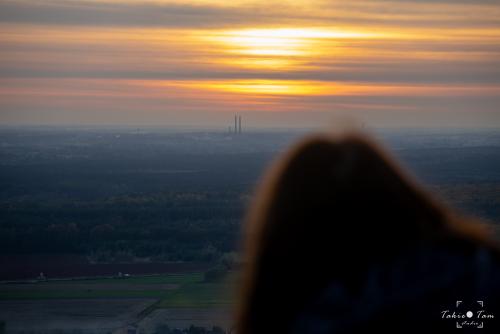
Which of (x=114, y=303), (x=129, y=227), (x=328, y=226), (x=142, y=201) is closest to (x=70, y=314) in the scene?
(x=114, y=303)

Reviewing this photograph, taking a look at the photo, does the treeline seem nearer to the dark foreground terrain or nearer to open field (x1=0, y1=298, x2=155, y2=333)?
the dark foreground terrain

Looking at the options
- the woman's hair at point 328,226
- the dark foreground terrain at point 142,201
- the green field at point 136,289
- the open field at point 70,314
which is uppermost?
the woman's hair at point 328,226

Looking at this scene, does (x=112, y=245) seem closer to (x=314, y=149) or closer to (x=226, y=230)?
(x=226, y=230)

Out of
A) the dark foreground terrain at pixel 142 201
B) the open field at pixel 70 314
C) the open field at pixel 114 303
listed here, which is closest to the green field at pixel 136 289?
the open field at pixel 114 303

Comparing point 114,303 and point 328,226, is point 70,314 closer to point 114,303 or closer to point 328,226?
Answer: point 114,303

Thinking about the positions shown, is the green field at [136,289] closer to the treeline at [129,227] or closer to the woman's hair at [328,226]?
the treeline at [129,227]

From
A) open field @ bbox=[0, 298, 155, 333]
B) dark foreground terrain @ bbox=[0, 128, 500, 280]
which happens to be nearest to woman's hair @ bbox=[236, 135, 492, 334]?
dark foreground terrain @ bbox=[0, 128, 500, 280]

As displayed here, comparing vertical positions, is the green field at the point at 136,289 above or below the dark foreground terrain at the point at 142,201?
above
